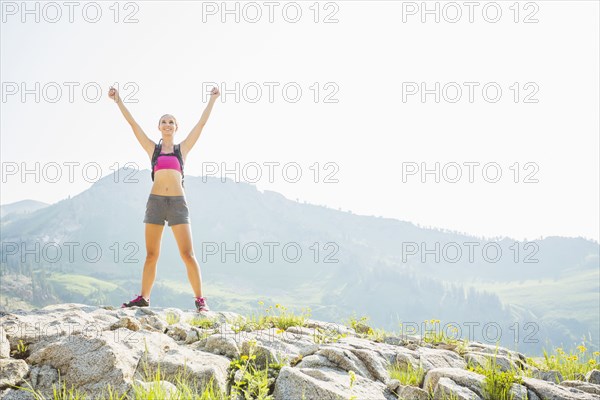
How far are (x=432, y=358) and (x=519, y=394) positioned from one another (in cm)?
157

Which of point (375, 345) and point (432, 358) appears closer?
point (432, 358)

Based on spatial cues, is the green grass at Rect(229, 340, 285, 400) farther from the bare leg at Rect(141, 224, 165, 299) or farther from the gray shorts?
the bare leg at Rect(141, 224, 165, 299)

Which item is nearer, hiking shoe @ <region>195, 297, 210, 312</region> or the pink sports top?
hiking shoe @ <region>195, 297, 210, 312</region>

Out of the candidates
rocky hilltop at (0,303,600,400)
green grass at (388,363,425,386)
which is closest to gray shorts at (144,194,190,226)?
rocky hilltop at (0,303,600,400)

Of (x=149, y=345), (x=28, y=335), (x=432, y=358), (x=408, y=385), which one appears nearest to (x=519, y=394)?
(x=408, y=385)

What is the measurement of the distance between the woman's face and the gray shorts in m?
1.59

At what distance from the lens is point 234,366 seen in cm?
521

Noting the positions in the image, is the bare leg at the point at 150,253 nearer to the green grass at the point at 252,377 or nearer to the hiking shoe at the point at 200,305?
the hiking shoe at the point at 200,305

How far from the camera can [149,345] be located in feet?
18.5

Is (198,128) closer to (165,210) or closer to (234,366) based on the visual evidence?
(165,210)

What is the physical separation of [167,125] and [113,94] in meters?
1.39

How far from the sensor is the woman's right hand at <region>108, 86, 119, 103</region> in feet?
33.9

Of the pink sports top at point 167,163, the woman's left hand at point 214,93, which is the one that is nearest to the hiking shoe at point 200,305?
the pink sports top at point 167,163

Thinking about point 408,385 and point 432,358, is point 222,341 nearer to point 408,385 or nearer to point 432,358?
point 408,385
